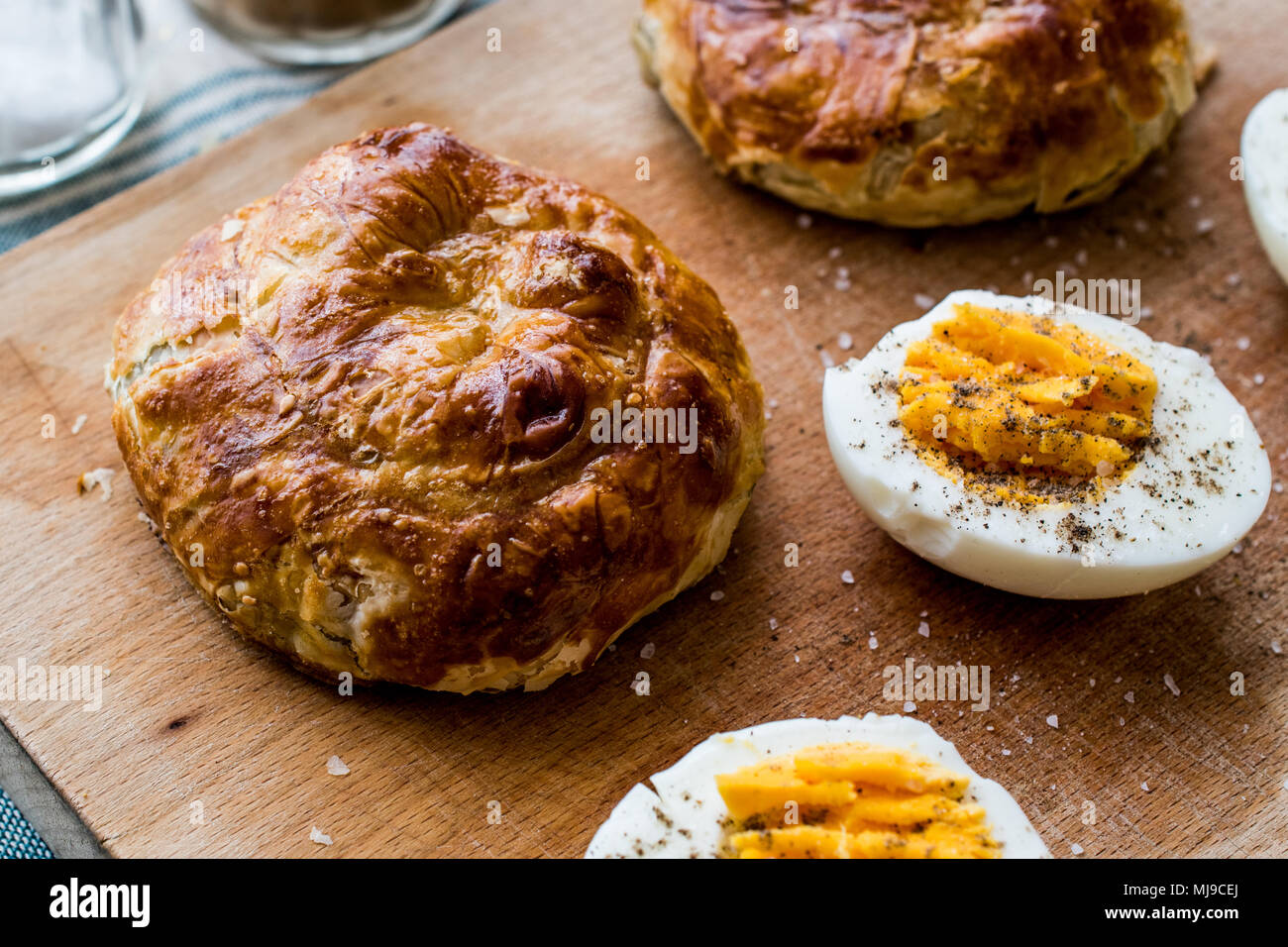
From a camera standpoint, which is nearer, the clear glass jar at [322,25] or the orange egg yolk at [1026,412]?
the orange egg yolk at [1026,412]

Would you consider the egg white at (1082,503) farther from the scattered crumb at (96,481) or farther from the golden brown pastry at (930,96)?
the scattered crumb at (96,481)

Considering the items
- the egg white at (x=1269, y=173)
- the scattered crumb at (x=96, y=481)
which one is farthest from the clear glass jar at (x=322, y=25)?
the egg white at (x=1269, y=173)

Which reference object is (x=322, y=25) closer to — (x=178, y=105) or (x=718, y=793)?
(x=178, y=105)

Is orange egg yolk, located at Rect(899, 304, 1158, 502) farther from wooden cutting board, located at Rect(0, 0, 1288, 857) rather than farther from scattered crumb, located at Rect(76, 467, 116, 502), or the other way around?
scattered crumb, located at Rect(76, 467, 116, 502)

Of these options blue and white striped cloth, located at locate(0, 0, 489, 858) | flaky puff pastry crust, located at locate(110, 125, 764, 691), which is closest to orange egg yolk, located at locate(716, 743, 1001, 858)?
flaky puff pastry crust, located at locate(110, 125, 764, 691)

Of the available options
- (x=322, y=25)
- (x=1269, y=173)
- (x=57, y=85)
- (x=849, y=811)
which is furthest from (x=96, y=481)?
(x=1269, y=173)
